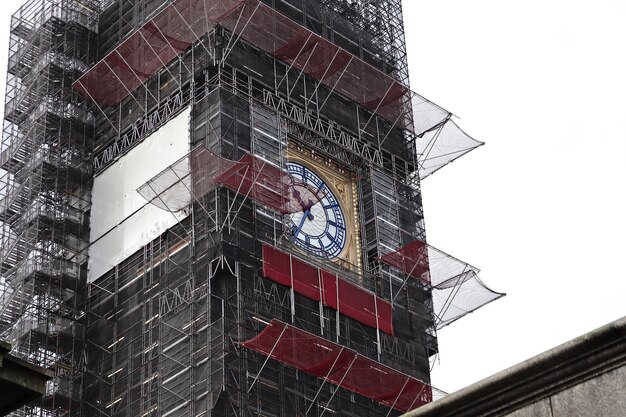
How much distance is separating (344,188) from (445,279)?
18.3 feet

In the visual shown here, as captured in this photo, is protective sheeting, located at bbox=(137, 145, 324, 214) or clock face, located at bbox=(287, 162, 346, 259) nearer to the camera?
protective sheeting, located at bbox=(137, 145, 324, 214)

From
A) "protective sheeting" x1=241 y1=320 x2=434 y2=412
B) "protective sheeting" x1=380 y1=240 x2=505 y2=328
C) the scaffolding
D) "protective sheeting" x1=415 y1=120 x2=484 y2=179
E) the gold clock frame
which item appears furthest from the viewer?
"protective sheeting" x1=415 y1=120 x2=484 y2=179

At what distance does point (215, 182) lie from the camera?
57.1 metres

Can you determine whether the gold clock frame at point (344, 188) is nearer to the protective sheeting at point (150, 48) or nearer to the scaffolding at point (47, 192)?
the protective sheeting at point (150, 48)

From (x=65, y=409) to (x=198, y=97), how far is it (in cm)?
1317

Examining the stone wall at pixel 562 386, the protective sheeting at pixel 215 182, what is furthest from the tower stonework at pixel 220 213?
the stone wall at pixel 562 386

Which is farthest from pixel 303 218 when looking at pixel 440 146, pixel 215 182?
pixel 440 146

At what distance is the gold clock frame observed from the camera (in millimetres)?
61906

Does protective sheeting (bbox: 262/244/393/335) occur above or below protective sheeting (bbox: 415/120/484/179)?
below

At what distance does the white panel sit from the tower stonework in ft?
0.28

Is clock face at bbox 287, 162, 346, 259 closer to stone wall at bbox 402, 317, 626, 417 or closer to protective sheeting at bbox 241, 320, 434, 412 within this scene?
protective sheeting at bbox 241, 320, 434, 412

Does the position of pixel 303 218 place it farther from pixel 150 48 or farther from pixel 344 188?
pixel 150 48

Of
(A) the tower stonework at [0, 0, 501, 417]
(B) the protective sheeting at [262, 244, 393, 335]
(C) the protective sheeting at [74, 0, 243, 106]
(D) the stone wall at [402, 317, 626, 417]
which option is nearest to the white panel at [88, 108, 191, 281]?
(A) the tower stonework at [0, 0, 501, 417]

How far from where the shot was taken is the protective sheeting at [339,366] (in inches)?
2132
